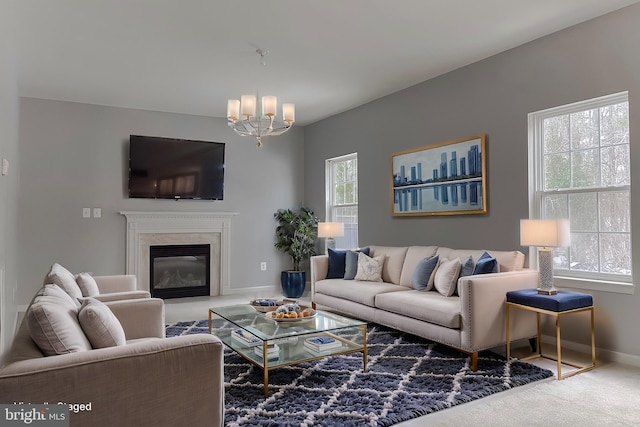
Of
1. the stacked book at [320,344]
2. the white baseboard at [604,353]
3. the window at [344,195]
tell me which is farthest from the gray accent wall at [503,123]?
the stacked book at [320,344]

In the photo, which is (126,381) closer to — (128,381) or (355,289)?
(128,381)

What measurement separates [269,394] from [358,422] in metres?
0.64

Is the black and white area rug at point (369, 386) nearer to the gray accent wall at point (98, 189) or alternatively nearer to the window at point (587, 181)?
the window at point (587, 181)

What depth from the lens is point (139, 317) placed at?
111 inches

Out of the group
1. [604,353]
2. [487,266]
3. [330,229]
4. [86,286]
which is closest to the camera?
[86,286]

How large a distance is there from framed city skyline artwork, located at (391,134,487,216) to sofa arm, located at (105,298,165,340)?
3.12 metres

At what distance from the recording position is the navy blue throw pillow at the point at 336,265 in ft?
17.1

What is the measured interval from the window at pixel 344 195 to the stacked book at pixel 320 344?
3185 millimetres

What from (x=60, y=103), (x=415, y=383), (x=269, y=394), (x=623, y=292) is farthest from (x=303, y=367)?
(x=60, y=103)

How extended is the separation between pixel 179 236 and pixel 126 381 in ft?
15.9

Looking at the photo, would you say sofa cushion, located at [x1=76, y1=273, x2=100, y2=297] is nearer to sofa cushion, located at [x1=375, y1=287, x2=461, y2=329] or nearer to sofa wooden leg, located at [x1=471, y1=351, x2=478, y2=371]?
sofa cushion, located at [x1=375, y1=287, x2=461, y2=329]

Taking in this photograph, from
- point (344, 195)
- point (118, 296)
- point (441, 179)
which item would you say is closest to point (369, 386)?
point (118, 296)

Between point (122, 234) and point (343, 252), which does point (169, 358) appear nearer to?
point (343, 252)

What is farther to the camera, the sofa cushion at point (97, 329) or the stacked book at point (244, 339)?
the stacked book at point (244, 339)
